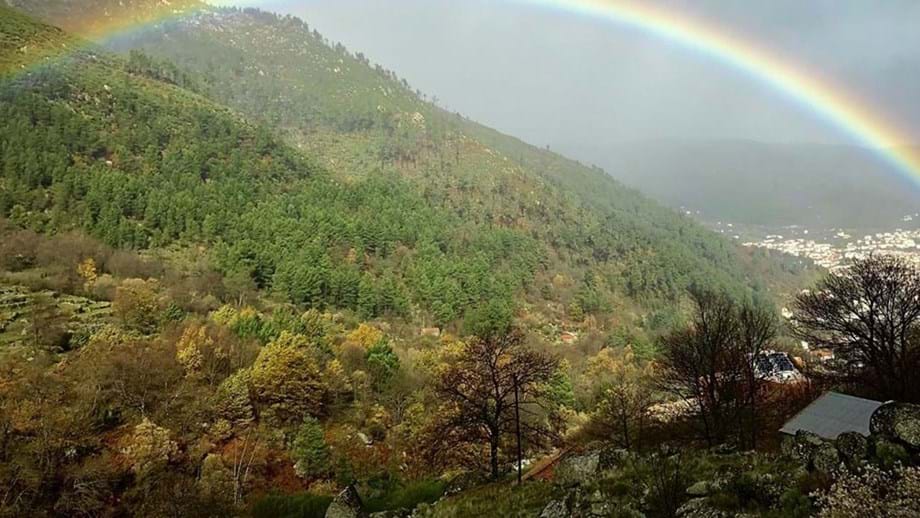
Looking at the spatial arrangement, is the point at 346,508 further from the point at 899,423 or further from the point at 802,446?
the point at 899,423

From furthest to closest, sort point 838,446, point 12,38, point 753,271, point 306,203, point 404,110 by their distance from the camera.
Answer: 1. point 404,110
2. point 753,271
3. point 12,38
4. point 306,203
5. point 838,446

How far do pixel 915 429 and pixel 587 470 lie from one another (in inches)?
332

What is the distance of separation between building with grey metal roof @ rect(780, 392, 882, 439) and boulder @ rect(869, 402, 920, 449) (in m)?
8.75

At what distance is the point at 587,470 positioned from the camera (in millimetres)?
16359

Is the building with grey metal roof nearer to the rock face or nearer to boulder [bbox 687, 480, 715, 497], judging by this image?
boulder [bbox 687, 480, 715, 497]

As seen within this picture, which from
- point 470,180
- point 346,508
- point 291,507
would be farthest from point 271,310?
point 470,180

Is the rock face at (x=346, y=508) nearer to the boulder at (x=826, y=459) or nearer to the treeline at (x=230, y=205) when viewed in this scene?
the boulder at (x=826, y=459)

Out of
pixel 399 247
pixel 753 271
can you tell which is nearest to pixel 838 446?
pixel 399 247

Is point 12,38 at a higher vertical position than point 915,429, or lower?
higher

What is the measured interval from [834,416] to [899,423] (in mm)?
11235

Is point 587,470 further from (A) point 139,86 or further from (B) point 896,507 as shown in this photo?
(A) point 139,86

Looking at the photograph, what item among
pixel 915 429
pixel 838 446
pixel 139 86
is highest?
pixel 139 86

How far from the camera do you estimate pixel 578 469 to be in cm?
1662

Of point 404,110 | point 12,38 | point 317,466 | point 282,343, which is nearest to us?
point 317,466
